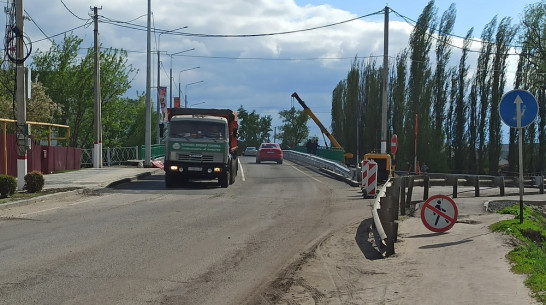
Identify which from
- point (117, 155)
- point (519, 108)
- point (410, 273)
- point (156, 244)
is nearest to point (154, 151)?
point (117, 155)

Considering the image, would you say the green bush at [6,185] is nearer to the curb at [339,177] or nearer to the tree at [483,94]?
the curb at [339,177]

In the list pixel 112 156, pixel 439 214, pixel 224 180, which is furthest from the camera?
pixel 112 156

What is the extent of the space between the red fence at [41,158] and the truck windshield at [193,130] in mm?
6678

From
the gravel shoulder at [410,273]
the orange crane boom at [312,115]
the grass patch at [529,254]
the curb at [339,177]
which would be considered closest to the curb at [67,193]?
the gravel shoulder at [410,273]

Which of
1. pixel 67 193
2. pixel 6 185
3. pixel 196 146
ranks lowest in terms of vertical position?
pixel 67 193

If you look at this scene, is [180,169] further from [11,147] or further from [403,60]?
[403,60]

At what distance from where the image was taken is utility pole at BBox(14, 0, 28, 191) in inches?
855

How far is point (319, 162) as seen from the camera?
45.2 m

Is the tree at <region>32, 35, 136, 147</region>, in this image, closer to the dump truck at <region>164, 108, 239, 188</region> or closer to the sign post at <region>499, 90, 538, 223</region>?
the dump truck at <region>164, 108, 239, 188</region>

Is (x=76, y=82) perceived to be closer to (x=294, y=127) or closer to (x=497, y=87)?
(x=497, y=87)

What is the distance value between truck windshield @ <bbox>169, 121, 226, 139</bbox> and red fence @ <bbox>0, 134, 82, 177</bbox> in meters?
6.68

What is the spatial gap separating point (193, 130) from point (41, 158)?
9.82 meters

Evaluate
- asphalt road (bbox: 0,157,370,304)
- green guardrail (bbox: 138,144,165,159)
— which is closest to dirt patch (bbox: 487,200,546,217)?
asphalt road (bbox: 0,157,370,304)

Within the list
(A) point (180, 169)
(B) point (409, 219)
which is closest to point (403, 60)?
(A) point (180, 169)
